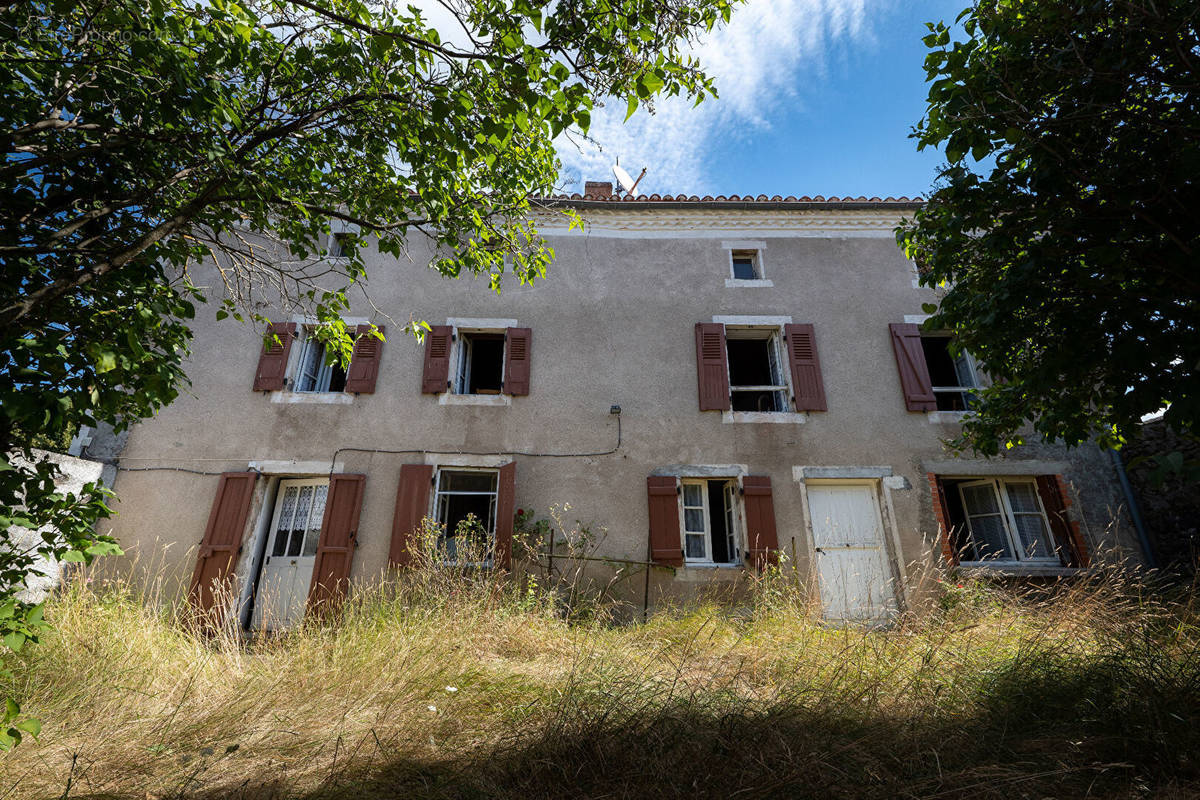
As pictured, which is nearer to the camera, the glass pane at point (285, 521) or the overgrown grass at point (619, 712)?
the overgrown grass at point (619, 712)

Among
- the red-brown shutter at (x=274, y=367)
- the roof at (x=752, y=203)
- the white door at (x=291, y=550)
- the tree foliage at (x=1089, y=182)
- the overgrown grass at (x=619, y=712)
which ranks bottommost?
the overgrown grass at (x=619, y=712)

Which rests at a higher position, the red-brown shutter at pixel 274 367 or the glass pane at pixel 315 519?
the red-brown shutter at pixel 274 367

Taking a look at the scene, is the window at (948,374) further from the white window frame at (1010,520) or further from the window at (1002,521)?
the window at (1002,521)

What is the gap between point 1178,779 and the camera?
2.17 meters

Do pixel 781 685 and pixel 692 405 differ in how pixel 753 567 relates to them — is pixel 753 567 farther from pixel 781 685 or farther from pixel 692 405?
pixel 781 685

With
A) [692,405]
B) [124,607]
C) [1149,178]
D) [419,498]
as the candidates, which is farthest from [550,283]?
[1149,178]

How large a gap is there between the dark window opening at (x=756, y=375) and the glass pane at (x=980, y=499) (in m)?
2.70

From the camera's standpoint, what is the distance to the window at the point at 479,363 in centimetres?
853

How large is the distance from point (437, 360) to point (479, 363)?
1.51 metres

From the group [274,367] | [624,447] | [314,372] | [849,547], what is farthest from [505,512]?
Result: [849,547]

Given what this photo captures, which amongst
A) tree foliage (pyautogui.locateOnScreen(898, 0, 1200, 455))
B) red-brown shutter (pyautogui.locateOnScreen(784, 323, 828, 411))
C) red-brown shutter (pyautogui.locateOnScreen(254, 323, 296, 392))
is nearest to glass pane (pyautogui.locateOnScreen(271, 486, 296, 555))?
red-brown shutter (pyautogui.locateOnScreen(254, 323, 296, 392))

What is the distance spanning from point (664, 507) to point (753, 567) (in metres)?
1.29

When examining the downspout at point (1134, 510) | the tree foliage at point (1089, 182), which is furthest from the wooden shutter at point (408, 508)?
the downspout at point (1134, 510)

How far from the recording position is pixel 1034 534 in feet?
24.4
